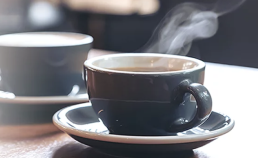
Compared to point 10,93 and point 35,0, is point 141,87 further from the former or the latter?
point 35,0

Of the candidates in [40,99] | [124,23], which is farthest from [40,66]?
[124,23]

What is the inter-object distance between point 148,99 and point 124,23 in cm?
161

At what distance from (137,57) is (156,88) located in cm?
11

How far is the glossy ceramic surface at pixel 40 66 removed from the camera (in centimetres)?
54

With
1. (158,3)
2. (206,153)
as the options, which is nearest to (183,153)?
(206,153)

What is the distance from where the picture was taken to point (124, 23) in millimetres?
1971

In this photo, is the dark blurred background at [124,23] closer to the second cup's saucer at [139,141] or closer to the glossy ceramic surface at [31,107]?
the glossy ceramic surface at [31,107]

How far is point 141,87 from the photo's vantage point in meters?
0.39

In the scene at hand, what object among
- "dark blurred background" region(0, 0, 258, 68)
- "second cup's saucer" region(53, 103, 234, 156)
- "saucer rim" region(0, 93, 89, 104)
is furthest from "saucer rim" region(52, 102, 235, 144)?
"dark blurred background" region(0, 0, 258, 68)

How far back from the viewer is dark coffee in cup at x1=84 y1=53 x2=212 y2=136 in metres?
0.39

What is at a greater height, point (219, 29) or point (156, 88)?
point (156, 88)

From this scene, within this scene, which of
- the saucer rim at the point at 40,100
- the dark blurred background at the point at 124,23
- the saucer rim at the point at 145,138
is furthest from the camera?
the dark blurred background at the point at 124,23

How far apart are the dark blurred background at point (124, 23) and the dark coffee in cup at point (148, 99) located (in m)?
1.23

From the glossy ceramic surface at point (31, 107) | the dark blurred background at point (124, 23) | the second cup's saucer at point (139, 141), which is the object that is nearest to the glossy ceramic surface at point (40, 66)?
the glossy ceramic surface at point (31, 107)
